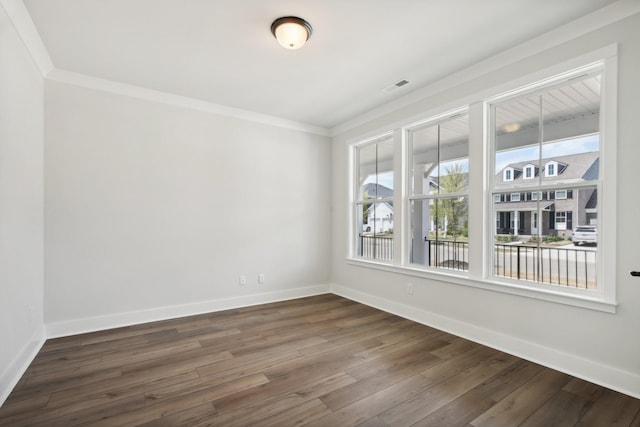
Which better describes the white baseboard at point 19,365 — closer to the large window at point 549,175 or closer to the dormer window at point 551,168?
the large window at point 549,175

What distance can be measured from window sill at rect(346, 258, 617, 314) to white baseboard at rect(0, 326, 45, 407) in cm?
369

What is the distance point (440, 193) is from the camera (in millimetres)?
3604

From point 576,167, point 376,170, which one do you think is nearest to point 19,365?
point 376,170

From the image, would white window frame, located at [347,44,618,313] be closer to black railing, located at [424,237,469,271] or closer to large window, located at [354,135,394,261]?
black railing, located at [424,237,469,271]

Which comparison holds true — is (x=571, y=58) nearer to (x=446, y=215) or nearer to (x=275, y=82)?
(x=446, y=215)

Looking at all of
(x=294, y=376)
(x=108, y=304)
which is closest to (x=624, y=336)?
(x=294, y=376)

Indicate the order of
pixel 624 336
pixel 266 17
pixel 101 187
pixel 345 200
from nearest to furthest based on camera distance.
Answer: pixel 624 336 → pixel 266 17 → pixel 101 187 → pixel 345 200

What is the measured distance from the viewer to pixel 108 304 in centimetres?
339

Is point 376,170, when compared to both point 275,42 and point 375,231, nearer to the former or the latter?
point 375,231

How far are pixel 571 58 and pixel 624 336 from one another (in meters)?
2.15

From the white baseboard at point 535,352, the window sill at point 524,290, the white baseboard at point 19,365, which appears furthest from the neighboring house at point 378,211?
the white baseboard at point 19,365

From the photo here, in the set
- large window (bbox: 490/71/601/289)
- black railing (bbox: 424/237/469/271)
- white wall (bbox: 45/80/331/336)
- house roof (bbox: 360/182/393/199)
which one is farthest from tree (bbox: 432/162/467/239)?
white wall (bbox: 45/80/331/336)

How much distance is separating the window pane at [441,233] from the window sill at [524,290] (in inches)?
6.0

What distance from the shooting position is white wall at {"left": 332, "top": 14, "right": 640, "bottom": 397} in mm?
2154
